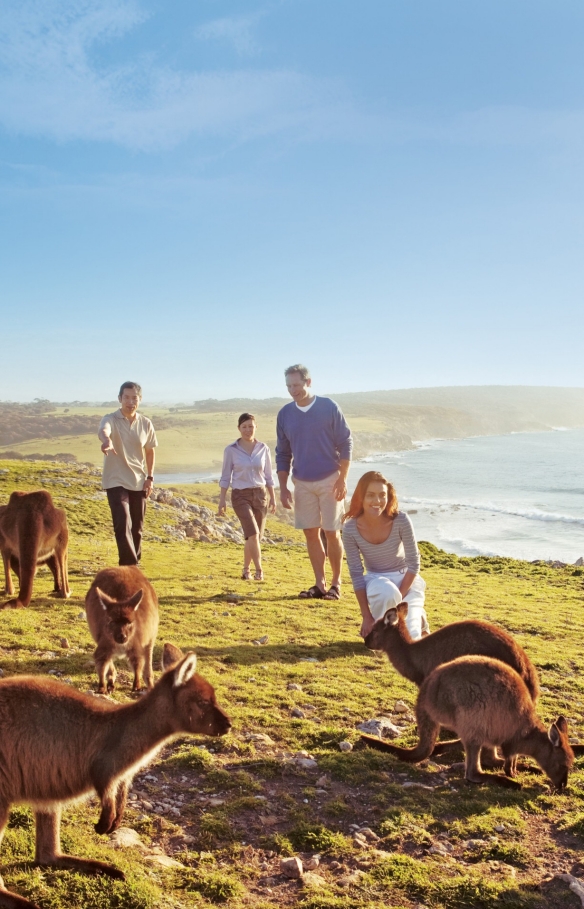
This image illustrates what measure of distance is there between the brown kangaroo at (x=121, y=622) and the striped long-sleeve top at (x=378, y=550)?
8.31 feet

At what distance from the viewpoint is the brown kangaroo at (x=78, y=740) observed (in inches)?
137

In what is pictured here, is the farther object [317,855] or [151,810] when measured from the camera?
[151,810]

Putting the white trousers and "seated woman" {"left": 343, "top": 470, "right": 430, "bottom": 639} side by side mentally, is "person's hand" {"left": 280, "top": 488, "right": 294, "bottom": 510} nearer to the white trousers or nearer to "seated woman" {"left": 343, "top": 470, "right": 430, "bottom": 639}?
A: "seated woman" {"left": 343, "top": 470, "right": 430, "bottom": 639}

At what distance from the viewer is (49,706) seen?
3.68 meters

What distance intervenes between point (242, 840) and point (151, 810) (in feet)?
2.23

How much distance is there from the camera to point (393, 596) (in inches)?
296

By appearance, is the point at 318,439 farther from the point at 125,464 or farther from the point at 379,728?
the point at 379,728

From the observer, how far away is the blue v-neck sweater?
1009cm

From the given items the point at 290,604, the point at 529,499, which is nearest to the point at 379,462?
the point at 529,499

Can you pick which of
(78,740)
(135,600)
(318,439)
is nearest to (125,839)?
(78,740)

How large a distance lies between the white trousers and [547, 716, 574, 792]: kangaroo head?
7.87ft

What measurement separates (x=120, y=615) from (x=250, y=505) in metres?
6.35

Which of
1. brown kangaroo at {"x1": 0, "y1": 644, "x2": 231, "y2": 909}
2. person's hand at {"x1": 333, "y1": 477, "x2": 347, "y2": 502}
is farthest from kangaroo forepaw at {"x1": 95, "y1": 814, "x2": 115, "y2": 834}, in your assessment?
person's hand at {"x1": 333, "y1": 477, "x2": 347, "y2": 502}

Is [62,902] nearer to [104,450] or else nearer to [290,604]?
[104,450]
